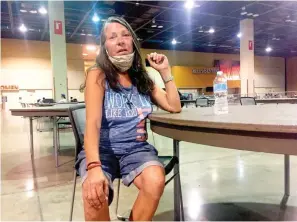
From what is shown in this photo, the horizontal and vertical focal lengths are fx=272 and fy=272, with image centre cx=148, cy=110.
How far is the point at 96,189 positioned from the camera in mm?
883

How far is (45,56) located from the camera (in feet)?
47.0

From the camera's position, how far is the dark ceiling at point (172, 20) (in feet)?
29.6

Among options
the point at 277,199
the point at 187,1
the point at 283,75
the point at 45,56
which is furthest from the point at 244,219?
the point at 283,75

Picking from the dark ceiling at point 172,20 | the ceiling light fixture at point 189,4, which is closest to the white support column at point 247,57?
the dark ceiling at point 172,20

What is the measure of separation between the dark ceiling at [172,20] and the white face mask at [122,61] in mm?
8080

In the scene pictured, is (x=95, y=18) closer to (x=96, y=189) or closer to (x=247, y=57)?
(x=247, y=57)

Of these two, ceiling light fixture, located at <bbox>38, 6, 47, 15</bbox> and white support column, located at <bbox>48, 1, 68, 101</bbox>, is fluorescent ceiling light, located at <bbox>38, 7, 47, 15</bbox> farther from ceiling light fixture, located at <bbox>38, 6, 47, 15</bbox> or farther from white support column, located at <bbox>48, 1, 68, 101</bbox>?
white support column, located at <bbox>48, 1, 68, 101</bbox>

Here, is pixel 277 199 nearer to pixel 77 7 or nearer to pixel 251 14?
pixel 77 7

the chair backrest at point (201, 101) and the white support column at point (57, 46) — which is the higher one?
the white support column at point (57, 46)

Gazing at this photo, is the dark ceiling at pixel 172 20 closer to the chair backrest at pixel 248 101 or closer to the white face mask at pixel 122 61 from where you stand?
the chair backrest at pixel 248 101

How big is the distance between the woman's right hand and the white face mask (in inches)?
19.5

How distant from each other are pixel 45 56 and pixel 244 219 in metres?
14.5

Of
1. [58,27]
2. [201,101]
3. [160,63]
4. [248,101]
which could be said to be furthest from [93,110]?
[58,27]

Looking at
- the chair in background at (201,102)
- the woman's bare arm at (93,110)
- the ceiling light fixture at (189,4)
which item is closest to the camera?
the woman's bare arm at (93,110)
